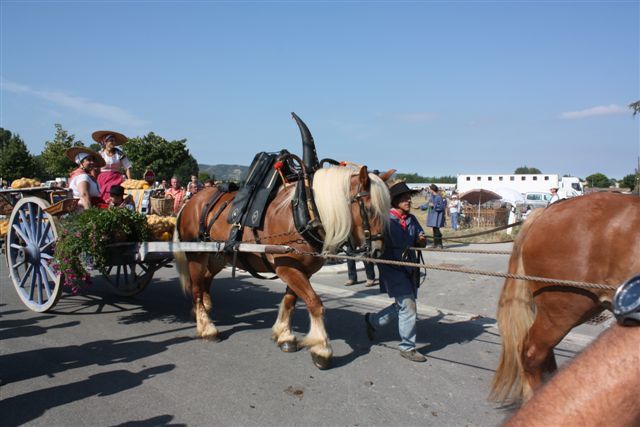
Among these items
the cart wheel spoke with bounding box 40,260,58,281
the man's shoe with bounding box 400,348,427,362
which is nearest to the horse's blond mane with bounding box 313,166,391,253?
the man's shoe with bounding box 400,348,427,362

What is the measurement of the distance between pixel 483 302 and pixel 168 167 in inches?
1523

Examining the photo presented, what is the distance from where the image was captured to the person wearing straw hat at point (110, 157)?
664 cm

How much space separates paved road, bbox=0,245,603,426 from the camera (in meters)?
3.47

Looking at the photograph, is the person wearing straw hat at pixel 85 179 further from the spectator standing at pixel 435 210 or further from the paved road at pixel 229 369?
the spectator standing at pixel 435 210

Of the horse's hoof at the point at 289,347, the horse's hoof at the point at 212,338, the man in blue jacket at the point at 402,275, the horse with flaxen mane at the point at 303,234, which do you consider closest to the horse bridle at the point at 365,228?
the horse with flaxen mane at the point at 303,234

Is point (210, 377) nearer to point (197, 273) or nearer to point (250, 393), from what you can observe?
Result: point (250, 393)

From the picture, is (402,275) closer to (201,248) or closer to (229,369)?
(229,369)

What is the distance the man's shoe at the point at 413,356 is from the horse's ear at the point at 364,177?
1776mm

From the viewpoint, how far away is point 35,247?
5824 millimetres

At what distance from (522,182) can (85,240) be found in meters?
43.0

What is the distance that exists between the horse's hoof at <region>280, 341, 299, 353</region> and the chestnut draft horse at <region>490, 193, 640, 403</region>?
6.85 feet

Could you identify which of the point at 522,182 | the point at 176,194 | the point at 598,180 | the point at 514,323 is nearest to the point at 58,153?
the point at 176,194

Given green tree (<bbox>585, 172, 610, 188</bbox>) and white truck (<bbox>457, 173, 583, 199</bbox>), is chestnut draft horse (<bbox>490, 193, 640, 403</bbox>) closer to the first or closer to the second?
white truck (<bbox>457, 173, 583, 199</bbox>)

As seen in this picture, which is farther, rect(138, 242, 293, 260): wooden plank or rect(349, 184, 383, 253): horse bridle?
rect(138, 242, 293, 260): wooden plank
